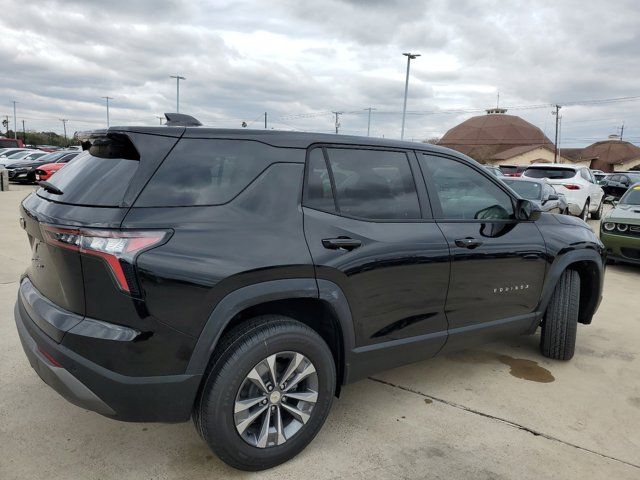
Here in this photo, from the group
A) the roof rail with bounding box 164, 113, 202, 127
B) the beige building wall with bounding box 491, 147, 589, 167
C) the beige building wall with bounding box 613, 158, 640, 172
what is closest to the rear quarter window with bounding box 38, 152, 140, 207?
the roof rail with bounding box 164, 113, 202, 127

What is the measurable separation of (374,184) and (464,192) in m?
0.85

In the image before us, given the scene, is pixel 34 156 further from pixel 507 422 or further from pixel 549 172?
pixel 507 422

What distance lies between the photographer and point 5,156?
23031 mm

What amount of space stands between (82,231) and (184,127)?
700 mm

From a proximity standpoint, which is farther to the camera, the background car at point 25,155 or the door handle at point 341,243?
the background car at point 25,155

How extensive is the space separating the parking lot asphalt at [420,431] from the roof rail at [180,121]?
69.5 inches

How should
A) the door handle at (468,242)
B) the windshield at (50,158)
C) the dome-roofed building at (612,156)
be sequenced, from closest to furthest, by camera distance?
the door handle at (468,242)
the windshield at (50,158)
the dome-roofed building at (612,156)

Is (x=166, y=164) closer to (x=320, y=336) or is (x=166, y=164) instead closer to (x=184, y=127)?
(x=184, y=127)

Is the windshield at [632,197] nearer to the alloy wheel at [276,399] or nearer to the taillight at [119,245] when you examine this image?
the alloy wheel at [276,399]

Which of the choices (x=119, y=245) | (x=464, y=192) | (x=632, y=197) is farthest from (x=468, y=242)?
(x=632, y=197)

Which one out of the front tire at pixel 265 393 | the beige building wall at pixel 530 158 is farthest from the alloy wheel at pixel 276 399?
the beige building wall at pixel 530 158

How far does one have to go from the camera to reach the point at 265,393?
2404mm

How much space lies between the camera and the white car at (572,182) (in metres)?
13.0

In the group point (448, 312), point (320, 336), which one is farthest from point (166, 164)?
point (448, 312)
